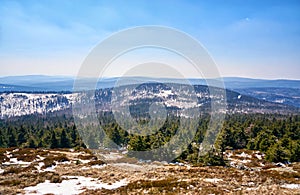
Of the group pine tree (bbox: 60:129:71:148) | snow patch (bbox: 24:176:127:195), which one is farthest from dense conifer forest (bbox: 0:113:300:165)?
snow patch (bbox: 24:176:127:195)

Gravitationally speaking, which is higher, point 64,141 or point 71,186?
point 71,186

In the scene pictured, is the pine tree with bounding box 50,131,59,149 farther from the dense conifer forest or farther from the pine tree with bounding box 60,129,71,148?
the pine tree with bounding box 60,129,71,148

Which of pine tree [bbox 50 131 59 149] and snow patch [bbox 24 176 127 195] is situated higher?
snow patch [bbox 24 176 127 195]

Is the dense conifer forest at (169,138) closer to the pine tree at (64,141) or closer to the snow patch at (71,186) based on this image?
the pine tree at (64,141)

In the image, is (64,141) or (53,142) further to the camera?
(64,141)

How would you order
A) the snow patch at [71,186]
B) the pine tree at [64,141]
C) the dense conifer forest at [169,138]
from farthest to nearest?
the pine tree at [64,141], the dense conifer forest at [169,138], the snow patch at [71,186]

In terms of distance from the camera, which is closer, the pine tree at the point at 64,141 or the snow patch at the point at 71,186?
the snow patch at the point at 71,186

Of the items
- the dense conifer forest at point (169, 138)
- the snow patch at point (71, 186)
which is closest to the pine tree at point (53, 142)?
the dense conifer forest at point (169, 138)

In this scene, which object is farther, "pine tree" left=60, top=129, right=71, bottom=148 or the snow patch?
"pine tree" left=60, top=129, right=71, bottom=148

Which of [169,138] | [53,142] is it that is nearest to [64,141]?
[53,142]

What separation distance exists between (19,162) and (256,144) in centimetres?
5920

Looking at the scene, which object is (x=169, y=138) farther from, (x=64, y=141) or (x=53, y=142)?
(x=53, y=142)

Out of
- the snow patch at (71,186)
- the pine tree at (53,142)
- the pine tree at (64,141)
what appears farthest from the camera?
the pine tree at (64,141)

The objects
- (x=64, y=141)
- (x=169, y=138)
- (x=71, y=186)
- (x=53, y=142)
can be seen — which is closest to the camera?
(x=71, y=186)
